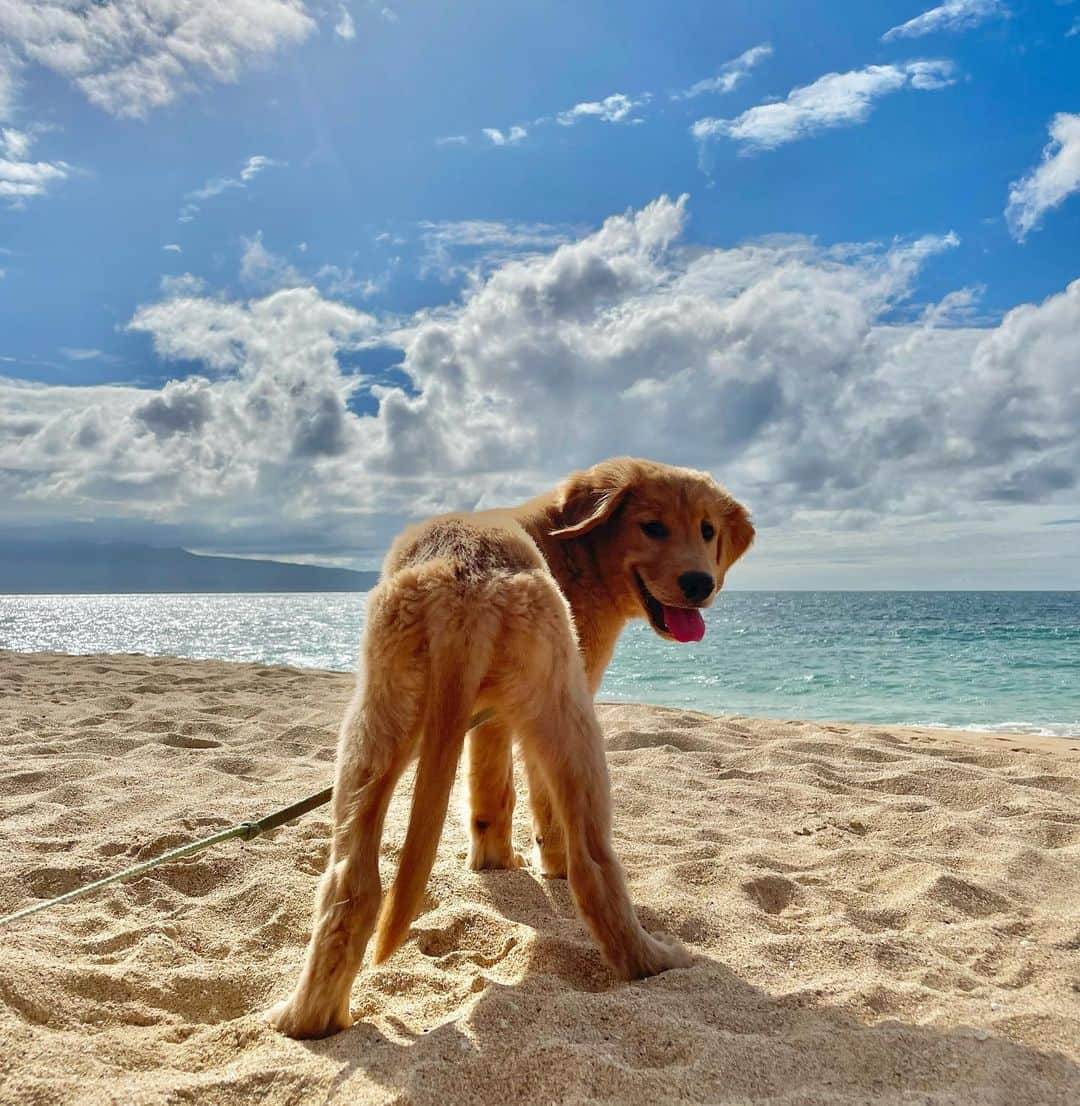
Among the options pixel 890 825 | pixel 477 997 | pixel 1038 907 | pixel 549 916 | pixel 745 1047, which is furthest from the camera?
pixel 890 825

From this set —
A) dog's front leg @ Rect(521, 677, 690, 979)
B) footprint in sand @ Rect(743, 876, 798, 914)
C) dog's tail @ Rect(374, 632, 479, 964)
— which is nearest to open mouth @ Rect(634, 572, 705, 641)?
footprint in sand @ Rect(743, 876, 798, 914)

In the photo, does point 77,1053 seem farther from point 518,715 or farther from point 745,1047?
point 745,1047

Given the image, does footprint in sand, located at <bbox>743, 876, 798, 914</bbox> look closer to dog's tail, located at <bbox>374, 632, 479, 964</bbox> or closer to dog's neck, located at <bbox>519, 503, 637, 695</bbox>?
dog's neck, located at <bbox>519, 503, 637, 695</bbox>

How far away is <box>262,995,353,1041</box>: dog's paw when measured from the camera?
2.29 metres

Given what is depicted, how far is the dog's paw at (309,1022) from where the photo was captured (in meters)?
2.29

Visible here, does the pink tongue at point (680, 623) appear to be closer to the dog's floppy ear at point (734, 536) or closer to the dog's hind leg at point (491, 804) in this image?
the dog's floppy ear at point (734, 536)

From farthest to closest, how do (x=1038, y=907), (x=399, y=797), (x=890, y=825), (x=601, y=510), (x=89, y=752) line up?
(x=89, y=752)
(x=399, y=797)
(x=890, y=825)
(x=601, y=510)
(x=1038, y=907)

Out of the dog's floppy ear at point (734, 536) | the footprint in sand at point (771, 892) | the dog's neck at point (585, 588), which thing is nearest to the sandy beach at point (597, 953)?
the footprint in sand at point (771, 892)

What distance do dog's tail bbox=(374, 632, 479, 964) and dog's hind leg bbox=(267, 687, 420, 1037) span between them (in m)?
0.07

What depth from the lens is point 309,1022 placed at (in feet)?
7.50

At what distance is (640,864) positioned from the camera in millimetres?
3730

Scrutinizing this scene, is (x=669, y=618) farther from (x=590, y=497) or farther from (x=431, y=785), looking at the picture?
(x=431, y=785)

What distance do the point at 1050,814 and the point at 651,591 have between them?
9.13 ft

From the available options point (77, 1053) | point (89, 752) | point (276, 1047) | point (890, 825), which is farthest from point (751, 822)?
point (89, 752)
